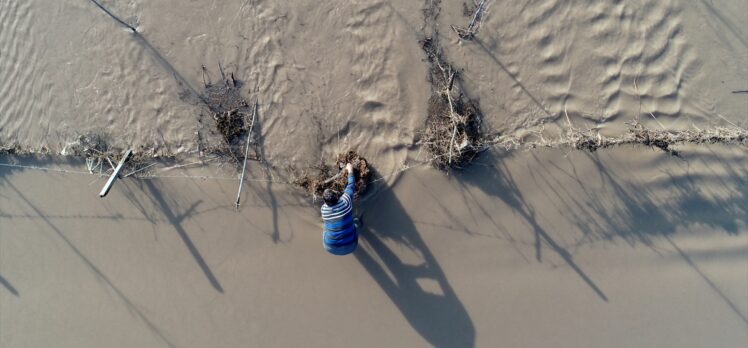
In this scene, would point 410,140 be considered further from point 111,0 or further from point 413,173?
point 111,0

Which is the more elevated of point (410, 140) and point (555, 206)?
point (410, 140)

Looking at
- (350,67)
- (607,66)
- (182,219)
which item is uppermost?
(607,66)

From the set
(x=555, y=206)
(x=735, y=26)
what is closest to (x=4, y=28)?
(x=555, y=206)

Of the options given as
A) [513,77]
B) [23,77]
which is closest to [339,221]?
[513,77]

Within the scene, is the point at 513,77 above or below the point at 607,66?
below

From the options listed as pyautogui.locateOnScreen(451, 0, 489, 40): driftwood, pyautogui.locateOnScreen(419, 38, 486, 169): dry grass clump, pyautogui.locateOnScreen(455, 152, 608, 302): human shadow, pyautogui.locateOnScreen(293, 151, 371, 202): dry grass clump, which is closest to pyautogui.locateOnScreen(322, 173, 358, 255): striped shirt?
pyautogui.locateOnScreen(293, 151, 371, 202): dry grass clump

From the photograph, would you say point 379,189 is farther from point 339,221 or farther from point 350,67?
point 350,67

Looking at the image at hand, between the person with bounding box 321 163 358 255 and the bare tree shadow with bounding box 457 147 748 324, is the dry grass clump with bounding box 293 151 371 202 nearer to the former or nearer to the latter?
the person with bounding box 321 163 358 255
